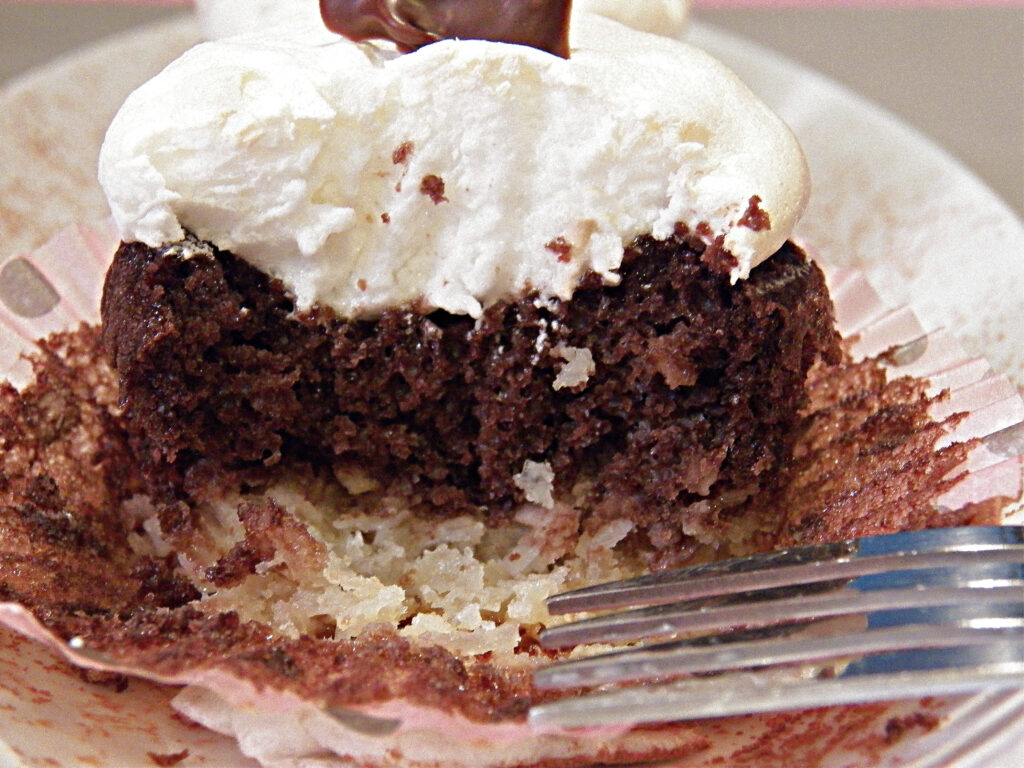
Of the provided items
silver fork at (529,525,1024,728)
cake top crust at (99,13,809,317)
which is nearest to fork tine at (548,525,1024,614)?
silver fork at (529,525,1024,728)

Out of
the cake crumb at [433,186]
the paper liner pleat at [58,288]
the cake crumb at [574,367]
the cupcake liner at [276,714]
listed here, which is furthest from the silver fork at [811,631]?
the paper liner pleat at [58,288]

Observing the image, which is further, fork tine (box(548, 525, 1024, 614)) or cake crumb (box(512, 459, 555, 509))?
cake crumb (box(512, 459, 555, 509))

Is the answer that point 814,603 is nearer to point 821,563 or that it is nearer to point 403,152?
point 821,563

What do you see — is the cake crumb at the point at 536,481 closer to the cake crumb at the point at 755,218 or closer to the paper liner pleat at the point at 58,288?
the cake crumb at the point at 755,218

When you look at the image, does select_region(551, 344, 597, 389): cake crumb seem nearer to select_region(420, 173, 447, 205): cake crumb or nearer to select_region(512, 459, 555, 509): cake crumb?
select_region(512, 459, 555, 509): cake crumb

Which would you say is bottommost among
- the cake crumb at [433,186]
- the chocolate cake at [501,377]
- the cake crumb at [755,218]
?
the chocolate cake at [501,377]

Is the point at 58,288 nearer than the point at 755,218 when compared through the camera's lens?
No

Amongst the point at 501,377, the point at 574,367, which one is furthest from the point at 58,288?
the point at 574,367
